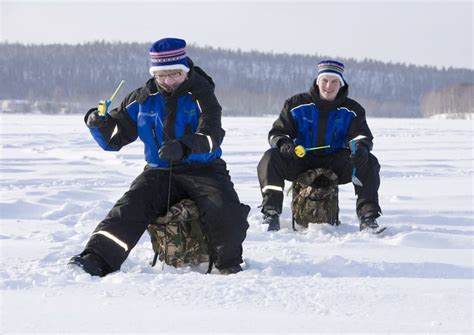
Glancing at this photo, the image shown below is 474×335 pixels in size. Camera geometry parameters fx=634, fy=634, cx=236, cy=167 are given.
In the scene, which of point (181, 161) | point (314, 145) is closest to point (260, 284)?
point (181, 161)

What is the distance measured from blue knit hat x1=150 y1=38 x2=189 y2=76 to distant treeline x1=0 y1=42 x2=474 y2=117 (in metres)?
81.8

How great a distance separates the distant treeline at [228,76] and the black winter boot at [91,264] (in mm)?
82308

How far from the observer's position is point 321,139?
5.05m

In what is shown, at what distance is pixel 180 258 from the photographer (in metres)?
3.72

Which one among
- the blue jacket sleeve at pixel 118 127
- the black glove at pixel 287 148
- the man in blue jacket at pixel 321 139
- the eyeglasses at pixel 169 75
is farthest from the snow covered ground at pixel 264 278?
the eyeglasses at pixel 169 75

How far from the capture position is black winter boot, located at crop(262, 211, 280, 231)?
471cm

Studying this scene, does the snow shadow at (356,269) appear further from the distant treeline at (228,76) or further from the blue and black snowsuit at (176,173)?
the distant treeline at (228,76)

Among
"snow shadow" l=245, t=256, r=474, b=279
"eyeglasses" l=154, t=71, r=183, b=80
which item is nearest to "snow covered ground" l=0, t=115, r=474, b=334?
"snow shadow" l=245, t=256, r=474, b=279

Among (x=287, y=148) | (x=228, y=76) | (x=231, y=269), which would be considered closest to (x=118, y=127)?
(x=231, y=269)

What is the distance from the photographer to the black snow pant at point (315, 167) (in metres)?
4.82

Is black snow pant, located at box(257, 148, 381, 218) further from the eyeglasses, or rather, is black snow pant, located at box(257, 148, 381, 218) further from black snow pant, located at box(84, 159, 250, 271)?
the eyeglasses

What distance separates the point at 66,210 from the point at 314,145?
2153 mm

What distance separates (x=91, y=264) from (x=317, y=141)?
2361mm

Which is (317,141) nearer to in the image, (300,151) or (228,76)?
(300,151)
